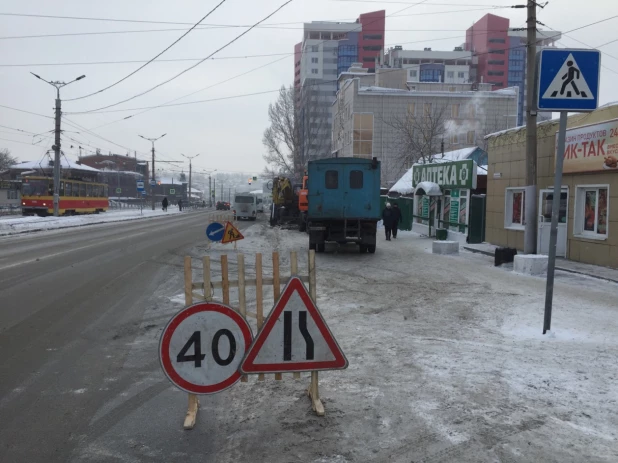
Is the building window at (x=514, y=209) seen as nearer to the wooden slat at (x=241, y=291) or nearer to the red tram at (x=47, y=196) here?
the wooden slat at (x=241, y=291)

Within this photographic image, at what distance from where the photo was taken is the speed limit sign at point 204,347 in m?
4.25

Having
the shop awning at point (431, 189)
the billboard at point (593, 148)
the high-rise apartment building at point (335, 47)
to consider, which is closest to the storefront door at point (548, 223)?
the billboard at point (593, 148)

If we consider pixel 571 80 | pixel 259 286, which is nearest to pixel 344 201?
pixel 571 80

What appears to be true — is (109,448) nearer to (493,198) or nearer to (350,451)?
(350,451)

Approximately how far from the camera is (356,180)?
1872 centimetres

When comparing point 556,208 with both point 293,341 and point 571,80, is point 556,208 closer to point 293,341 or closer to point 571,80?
point 571,80

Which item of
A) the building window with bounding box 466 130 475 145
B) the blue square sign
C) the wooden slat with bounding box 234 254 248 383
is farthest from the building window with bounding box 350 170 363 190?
the building window with bounding box 466 130 475 145

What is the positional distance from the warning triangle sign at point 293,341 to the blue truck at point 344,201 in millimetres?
13814

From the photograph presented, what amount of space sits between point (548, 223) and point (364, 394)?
43.6ft

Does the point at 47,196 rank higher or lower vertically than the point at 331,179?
lower

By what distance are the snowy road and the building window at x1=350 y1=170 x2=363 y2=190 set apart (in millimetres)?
9507

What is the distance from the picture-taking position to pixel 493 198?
2011 cm

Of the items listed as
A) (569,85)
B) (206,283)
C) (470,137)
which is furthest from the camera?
(470,137)

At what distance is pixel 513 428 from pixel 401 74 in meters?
77.4
